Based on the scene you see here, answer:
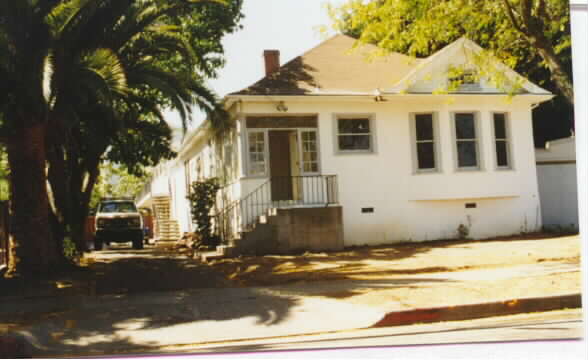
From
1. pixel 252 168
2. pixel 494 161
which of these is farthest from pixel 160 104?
pixel 494 161

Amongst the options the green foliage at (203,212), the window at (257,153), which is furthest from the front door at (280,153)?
the green foliage at (203,212)

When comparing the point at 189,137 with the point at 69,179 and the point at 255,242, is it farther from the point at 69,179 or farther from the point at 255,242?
the point at 255,242

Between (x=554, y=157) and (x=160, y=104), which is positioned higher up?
(x=160, y=104)

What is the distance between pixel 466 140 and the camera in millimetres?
18375

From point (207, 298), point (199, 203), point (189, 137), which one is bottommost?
point (207, 298)

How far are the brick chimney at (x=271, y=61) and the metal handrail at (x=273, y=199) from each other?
3.16 meters

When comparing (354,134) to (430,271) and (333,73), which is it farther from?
(430,271)

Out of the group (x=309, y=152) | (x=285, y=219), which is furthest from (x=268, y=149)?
(x=285, y=219)

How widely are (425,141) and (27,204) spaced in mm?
10585

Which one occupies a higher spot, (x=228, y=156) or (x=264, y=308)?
(x=228, y=156)

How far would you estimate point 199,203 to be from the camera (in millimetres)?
17766

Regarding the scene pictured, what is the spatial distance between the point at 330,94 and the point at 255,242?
432 centimetres

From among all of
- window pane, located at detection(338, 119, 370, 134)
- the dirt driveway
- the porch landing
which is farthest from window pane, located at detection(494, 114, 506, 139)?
the porch landing

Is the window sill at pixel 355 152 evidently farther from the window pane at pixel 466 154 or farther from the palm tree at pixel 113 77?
the palm tree at pixel 113 77
